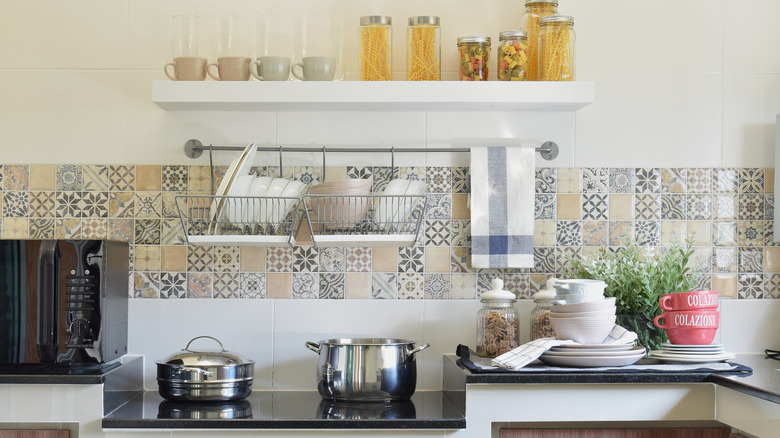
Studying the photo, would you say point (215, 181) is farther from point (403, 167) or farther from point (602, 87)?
point (602, 87)

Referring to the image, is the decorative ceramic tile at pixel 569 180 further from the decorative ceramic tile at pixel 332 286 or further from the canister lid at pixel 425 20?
the decorative ceramic tile at pixel 332 286

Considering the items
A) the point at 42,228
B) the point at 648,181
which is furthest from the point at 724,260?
the point at 42,228

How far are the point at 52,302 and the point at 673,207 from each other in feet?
5.77

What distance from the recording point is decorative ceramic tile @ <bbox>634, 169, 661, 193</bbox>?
7.67 ft

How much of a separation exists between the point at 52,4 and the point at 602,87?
1.67 metres

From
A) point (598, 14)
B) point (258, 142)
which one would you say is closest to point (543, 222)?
point (598, 14)

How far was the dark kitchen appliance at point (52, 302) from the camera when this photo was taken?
1.90m

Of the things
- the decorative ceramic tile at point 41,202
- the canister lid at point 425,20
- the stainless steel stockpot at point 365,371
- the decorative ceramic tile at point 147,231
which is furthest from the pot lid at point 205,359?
the canister lid at point 425,20

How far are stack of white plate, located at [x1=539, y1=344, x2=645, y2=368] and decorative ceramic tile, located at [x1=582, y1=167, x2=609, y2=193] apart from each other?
0.60 metres

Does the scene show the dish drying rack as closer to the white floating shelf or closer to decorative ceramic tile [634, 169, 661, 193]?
the white floating shelf

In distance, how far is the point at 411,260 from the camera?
230 cm

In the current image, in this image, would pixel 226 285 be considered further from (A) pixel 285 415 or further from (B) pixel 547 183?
(B) pixel 547 183

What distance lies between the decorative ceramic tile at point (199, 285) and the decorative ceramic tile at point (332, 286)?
0.33 meters

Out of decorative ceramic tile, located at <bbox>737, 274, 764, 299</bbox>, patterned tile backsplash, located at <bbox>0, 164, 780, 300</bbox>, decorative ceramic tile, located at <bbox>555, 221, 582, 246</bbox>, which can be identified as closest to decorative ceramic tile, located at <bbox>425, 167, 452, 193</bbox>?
patterned tile backsplash, located at <bbox>0, 164, 780, 300</bbox>
